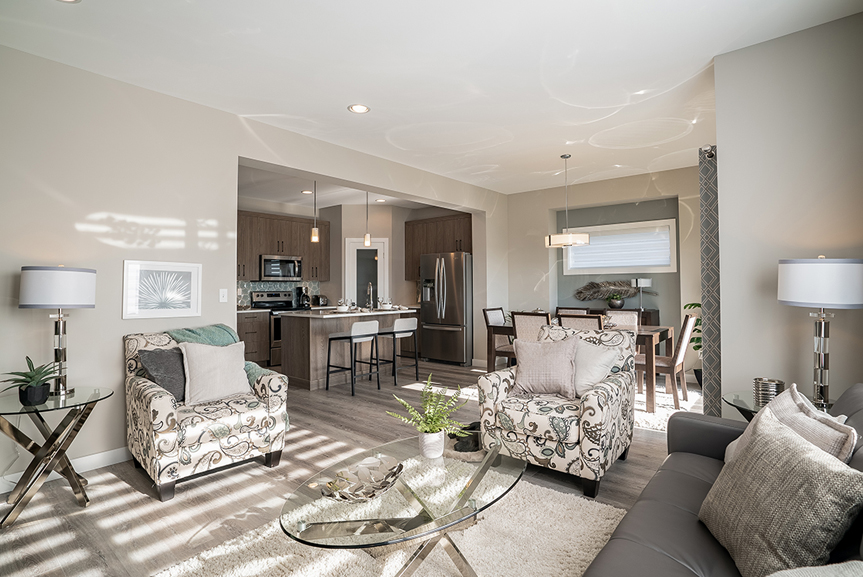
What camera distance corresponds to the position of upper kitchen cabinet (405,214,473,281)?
299 inches

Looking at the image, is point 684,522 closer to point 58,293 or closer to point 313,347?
point 58,293

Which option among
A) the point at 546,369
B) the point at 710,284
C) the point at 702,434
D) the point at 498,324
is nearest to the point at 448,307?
the point at 498,324

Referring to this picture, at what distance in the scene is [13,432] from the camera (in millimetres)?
2625

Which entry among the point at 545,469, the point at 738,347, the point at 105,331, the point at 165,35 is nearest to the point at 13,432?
the point at 105,331

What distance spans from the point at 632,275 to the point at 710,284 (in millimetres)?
3331

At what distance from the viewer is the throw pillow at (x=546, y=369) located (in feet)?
10.2

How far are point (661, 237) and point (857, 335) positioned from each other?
3831 millimetres

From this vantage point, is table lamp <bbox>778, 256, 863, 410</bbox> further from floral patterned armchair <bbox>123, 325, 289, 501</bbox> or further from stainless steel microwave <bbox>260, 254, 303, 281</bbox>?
stainless steel microwave <bbox>260, 254, 303, 281</bbox>

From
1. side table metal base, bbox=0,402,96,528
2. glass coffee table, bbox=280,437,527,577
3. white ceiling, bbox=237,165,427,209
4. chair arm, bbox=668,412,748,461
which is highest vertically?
white ceiling, bbox=237,165,427,209

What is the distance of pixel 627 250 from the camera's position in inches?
259

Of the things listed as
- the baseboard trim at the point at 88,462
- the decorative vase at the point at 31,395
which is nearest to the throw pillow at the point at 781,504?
the decorative vase at the point at 31,395

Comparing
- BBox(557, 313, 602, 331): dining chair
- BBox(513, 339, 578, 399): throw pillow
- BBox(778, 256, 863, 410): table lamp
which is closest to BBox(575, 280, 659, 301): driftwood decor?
BBox(557, 313, 602, 331): dining chair

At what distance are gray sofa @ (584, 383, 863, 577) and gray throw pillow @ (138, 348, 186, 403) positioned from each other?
2.77m

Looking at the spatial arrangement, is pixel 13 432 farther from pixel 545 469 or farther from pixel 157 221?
pixel 545 469
